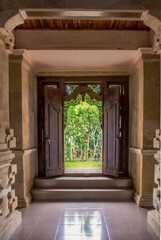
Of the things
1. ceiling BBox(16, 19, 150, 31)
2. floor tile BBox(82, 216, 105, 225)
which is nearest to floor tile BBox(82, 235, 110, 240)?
floor tile BBox(82, 216, 105, 225)

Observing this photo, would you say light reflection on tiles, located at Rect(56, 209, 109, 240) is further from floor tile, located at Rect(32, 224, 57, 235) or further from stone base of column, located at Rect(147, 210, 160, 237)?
stone base of column, located at Rect(147, 210, 160, 237)

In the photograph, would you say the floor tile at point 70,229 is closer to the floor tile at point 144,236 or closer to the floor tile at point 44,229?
the floor tile at point 44,229

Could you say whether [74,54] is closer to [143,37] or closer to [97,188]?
[143,37]

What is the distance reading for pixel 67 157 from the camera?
7730 mm

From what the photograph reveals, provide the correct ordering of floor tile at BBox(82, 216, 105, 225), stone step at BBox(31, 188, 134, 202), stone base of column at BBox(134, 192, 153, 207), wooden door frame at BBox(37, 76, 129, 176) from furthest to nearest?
1. wooden door frame at BBox(37, 76, 129, 176)
2. stone step at BBox(31, 188, 134, 202)
3. stone base of column at BBox(134, 192, 153, 207)
4. floor tile at BBox(82, 216, 105, 225)

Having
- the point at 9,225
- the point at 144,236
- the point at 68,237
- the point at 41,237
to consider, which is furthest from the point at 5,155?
the point at 144,236

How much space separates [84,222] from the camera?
312cm

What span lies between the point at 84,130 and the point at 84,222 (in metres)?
4.65

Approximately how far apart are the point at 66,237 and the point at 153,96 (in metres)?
2.84

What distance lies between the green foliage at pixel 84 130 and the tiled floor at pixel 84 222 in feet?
12.2

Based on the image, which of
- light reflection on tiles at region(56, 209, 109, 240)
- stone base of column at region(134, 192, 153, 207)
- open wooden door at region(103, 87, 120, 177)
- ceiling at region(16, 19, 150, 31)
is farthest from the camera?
open wooden door at region(103, 87, 120, 177)

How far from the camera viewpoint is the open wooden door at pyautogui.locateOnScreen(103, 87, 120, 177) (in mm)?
4539

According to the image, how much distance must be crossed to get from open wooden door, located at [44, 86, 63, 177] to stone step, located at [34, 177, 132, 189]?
9.3 inches

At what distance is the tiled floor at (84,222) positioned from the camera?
9.01ft
